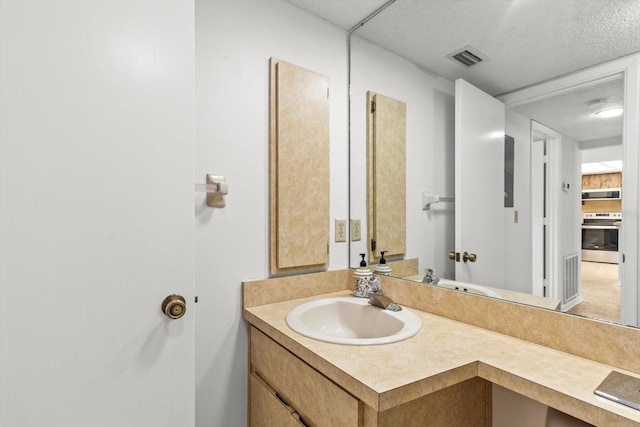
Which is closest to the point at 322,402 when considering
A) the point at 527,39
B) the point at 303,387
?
the point at 303,387

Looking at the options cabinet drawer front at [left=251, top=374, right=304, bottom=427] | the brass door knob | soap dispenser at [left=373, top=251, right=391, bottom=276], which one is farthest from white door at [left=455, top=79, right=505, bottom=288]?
cabinet drawer front at [left=251, top=374, right=304, bottom=427]

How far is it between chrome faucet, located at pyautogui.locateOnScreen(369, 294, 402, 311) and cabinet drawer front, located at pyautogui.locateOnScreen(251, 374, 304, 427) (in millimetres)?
489

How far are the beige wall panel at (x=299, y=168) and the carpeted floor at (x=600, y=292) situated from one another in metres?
0.96

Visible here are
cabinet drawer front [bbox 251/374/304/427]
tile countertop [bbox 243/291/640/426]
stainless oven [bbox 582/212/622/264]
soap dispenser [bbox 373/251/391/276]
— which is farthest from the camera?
soap dispenser [bbox 373/251/391/276]

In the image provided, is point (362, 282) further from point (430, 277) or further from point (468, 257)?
point (468, 257)

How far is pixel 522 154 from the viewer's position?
41.3 inches

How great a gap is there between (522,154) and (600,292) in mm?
456

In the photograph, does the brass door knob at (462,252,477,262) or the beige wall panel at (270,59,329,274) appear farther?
the beige wall panel at (270,59,329,274)

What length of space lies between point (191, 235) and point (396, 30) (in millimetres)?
1260

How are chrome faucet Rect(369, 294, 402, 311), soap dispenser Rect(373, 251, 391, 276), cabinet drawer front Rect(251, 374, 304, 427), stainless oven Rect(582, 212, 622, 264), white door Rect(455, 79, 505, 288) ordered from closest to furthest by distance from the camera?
stainless oven Rect(582, 212, 622, 264) → cabinet drawer front Rect(251, 374, 304, 427) → white door Rect(455, 79, 505, 288) → chrome faucet Rect(369, 294, 402, 311) → soap dispenser Rect(373, 251, 391, 276)

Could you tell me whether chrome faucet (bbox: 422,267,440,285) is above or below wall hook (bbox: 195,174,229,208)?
below

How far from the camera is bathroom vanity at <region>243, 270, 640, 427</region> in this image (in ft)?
2.34

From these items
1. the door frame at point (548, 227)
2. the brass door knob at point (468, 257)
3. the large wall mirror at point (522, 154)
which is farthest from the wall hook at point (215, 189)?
the door frame at point (548, 227)

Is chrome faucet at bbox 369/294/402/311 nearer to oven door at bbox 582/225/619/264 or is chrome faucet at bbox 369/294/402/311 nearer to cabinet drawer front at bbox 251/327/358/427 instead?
cabinet drawer front at bbox 251/327/358/427
